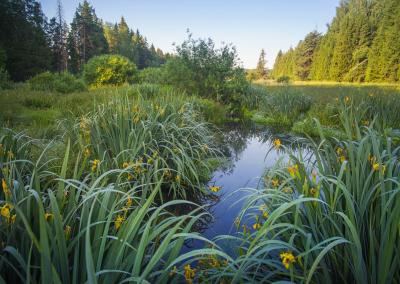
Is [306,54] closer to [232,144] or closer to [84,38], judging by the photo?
[84,38]

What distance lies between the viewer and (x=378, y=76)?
90.7 ft

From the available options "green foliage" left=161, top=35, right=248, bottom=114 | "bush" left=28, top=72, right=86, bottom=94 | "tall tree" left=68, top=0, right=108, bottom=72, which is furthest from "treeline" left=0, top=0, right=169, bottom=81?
"green foliage" left=161, top=35, right=248, bottom=114

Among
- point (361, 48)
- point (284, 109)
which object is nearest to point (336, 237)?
point (284, 109)

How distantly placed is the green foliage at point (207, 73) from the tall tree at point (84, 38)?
34247 mm

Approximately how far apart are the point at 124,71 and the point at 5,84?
26.0 feet

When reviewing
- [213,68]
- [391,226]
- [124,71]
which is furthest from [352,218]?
[124,71]

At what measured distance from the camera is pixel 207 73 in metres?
10.9

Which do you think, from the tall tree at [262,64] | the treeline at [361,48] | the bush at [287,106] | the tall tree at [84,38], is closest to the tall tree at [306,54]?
the treeline at [361,48]

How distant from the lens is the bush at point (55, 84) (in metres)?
12.7

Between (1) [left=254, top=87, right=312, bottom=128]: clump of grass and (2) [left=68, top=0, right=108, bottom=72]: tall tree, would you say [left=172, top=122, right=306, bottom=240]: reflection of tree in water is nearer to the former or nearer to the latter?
(1) [left=254, top=87, right=312, bottom=128]: clump of grass

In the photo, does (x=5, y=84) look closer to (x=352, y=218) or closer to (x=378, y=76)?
(x=352, y=218)

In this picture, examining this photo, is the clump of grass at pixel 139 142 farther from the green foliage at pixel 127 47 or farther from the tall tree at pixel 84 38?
the green foliage at pixel 127 47

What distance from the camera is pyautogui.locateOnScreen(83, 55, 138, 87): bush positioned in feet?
62.3

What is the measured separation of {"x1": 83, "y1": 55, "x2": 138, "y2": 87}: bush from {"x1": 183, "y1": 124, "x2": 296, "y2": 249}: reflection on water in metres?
12.7
